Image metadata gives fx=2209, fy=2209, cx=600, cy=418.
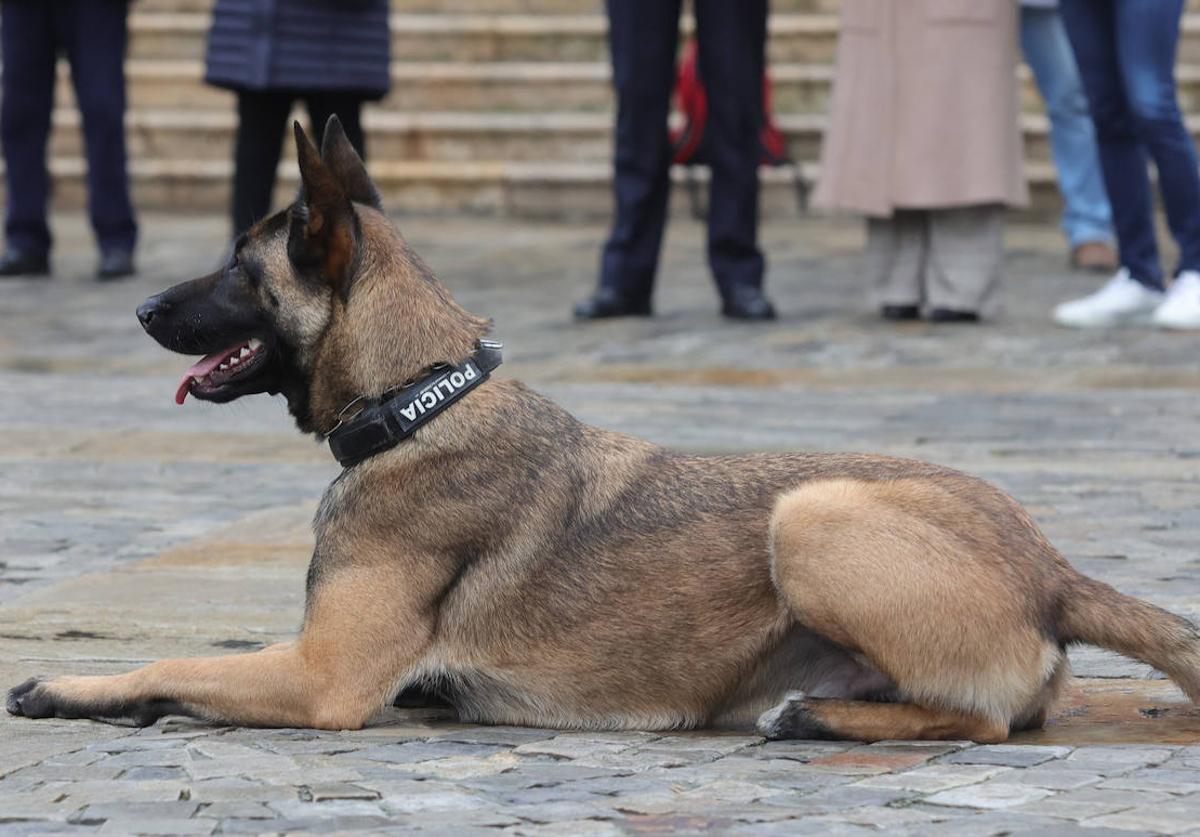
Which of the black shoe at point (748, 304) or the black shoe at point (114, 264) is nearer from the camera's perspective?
the black shoe at point (748, 304)

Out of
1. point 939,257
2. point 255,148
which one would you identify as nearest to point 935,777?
point 939,257

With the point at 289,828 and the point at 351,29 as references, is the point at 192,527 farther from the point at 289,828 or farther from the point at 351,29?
the point at 351,29

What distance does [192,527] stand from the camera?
632 cm

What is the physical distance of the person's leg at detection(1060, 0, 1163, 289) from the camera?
30.6 ft

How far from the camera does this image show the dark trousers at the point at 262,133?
10414mm

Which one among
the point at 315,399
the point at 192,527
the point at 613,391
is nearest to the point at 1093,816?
the point at 315,399

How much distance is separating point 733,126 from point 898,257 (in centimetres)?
99

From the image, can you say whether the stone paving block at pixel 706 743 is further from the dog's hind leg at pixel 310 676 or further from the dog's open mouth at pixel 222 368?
the dog's open mouth at pixel 222 368

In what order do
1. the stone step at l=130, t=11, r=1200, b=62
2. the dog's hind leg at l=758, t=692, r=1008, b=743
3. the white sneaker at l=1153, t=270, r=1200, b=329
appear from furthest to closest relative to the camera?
the stone step at l=130, t=11, r=1200, b=62 < the white sneaker at l=1153, t=270, r=1200, b=329 < the dog's hind leg at l=758, t=692, r=1008, b=743

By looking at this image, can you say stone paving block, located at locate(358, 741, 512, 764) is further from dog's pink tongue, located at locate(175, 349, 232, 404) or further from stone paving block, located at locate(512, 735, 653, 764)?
dog's pink tongue, located at locate(175, 349, 232, 404)

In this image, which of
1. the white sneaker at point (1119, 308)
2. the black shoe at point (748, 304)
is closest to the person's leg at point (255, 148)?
the black shoe at point (748, 304)

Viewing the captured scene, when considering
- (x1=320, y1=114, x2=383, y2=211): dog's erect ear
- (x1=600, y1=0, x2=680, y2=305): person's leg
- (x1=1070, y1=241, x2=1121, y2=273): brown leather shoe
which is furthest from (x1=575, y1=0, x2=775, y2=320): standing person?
(x1=320, y1=114, x2=383, y2=211): dog's erect ear

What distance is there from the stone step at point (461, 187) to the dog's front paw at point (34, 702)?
1066 cm

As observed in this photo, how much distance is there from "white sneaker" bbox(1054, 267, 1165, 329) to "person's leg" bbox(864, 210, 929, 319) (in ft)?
2.32
